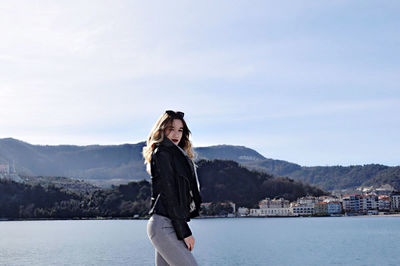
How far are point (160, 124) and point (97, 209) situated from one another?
130 metres

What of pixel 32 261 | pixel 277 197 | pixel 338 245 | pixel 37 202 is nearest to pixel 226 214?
pixel 277 197

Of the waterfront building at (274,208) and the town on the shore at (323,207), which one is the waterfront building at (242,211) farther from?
the waterfront building at (274,208)

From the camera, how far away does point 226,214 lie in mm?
131500

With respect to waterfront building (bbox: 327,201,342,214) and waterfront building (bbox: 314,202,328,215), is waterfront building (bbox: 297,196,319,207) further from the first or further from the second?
waterfront building (bbox: 327,201,342,214)

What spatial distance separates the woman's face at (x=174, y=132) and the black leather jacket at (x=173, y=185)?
64mm

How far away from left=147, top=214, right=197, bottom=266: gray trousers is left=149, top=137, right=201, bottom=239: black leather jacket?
0.04 meters

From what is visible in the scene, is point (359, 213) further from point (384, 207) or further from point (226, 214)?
point (226, 214)

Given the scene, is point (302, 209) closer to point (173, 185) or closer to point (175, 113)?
point (175, 113)

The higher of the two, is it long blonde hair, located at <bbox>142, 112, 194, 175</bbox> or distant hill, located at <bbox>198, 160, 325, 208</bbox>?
distant hill, located at <bbox>198, 160, 325, 208</bbox>

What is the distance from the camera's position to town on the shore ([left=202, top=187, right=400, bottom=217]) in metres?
129

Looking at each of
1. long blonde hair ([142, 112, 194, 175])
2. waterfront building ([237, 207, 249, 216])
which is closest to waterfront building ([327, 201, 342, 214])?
waterfront building ([237, 207, 249, 216])

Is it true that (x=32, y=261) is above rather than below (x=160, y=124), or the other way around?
below

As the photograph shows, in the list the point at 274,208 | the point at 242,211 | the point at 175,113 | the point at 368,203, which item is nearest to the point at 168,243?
the point at 175,113

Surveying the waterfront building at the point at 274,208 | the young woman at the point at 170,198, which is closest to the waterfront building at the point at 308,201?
the waterfront building at the point at 274,208
